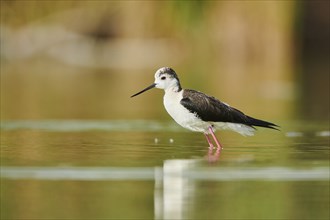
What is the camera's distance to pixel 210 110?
8938 mm

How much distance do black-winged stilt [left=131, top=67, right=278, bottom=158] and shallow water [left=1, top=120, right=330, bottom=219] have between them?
6.5 inches

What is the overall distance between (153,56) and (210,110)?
1870 centimetres

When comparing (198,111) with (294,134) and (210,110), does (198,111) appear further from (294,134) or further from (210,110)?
(294,134)

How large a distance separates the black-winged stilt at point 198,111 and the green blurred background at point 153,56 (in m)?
3.38

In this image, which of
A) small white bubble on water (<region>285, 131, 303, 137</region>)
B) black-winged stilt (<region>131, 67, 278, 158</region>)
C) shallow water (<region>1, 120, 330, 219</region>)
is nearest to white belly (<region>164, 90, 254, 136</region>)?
black-winged stilt (<region>131, 67, 278, 158</region>)

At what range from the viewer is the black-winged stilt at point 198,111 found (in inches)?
349

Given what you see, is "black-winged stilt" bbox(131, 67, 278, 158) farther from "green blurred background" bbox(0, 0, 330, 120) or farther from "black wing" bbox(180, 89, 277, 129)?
"green blurred background" bbox(0, 0, 330, 120)

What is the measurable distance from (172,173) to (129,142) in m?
2.16

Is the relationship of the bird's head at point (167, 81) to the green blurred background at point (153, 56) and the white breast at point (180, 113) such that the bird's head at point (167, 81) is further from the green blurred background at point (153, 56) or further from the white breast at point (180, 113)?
the green blurred background at point (153, 56)

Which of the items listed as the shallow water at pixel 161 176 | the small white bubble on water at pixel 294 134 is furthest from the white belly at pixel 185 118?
the small white bubble on water at pixel 294 134

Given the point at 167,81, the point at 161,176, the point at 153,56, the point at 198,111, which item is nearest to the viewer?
the point at 161,176

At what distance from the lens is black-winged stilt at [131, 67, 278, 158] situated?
29.1 feet

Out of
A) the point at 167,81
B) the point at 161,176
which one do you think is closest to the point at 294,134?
the point at 167,81

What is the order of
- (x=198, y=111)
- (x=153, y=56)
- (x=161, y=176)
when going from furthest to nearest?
1. (x=153, y=56)
2. (x=198, y=111)
3. (x=161, y=176)
